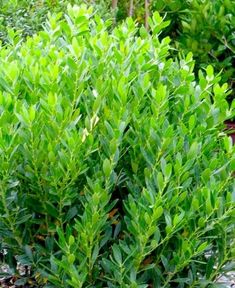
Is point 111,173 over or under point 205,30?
over

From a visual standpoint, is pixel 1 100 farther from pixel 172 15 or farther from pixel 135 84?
pixel 172 15

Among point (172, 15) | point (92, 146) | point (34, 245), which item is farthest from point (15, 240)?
point (172, 15)

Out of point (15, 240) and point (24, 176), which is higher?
point (24, 176)

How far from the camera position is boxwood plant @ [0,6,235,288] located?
2.66 m

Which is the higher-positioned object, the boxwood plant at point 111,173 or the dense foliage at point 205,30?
the boxwood plant at point 111,173

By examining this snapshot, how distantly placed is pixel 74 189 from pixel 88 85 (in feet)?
1.64

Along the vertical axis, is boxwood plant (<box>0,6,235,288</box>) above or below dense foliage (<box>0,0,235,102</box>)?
above

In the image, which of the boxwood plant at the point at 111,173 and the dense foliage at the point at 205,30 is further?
the dense foliage at the point at 205,30

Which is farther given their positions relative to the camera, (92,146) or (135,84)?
(135,84)

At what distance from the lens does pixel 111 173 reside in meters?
2.71

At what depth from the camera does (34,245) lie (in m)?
2.91

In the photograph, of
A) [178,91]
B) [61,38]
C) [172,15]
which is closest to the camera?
[178,91]

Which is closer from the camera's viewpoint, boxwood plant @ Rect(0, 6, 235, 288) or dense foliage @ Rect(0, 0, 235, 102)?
boxwood plant @ Rect(0, 6, 235, 288)

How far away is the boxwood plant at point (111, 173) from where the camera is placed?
266 cm
